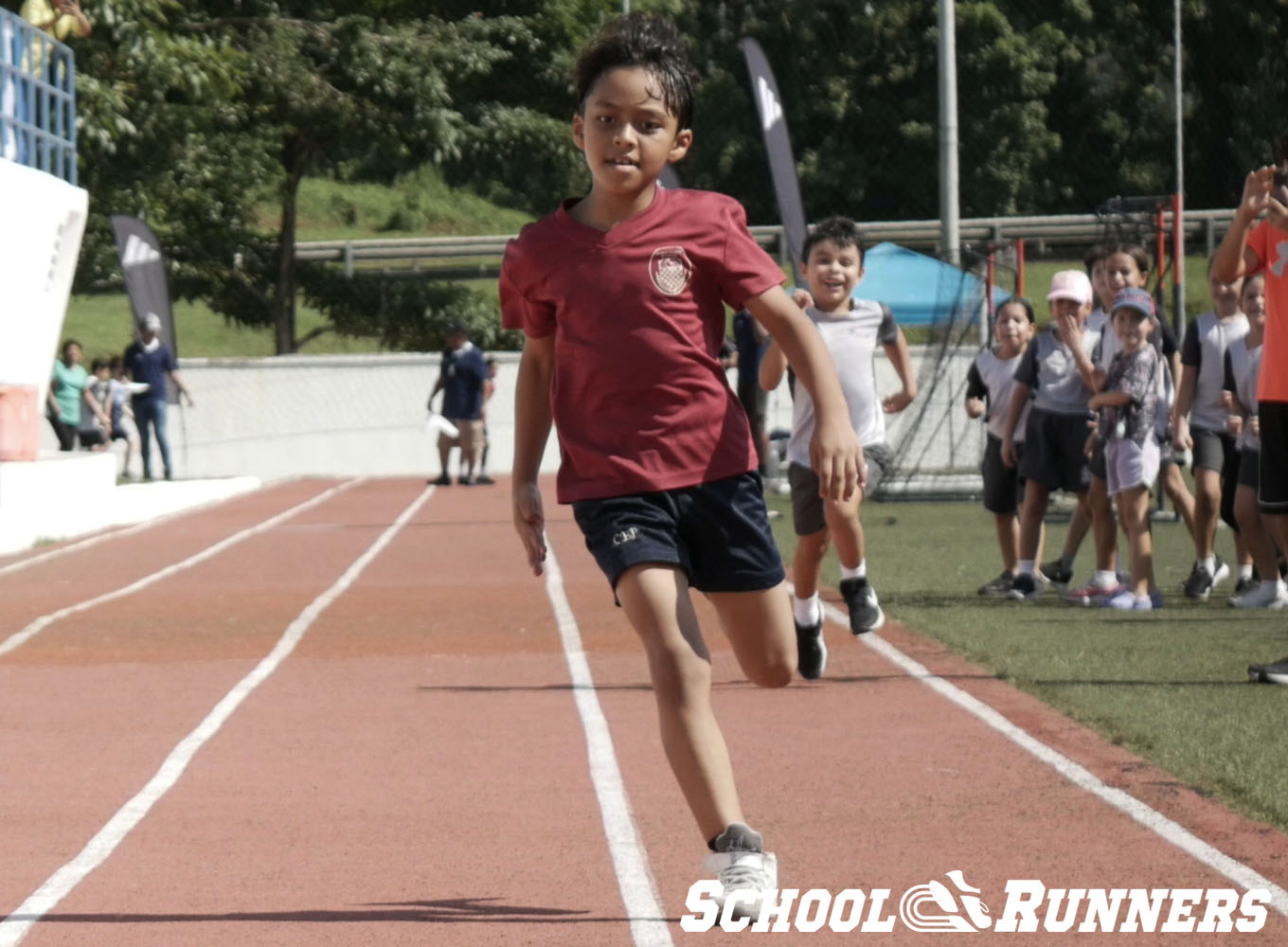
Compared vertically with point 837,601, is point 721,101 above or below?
above

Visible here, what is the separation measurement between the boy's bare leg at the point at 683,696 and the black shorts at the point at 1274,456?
13.1 ft

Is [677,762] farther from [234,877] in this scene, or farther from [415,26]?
[415,26]

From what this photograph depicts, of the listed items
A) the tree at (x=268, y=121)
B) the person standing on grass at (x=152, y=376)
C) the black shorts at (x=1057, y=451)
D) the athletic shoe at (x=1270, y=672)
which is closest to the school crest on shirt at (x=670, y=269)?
the athletic shoe at (x=1270, y=672)

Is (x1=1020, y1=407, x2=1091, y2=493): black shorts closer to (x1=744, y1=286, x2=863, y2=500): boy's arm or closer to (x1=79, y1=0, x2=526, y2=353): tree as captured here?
(x1=744, y1=286, x2=863, y2=500): boy's arm

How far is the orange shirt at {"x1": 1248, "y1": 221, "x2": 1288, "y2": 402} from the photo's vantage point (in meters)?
8.02

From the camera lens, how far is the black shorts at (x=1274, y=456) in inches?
320

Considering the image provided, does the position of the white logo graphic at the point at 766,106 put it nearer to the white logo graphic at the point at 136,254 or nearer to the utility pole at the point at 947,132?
the utility pole at the point at 947,132

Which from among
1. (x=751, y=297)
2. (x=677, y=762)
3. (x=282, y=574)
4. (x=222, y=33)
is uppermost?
(x=222, y=33)

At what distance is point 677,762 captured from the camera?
15.8 ft

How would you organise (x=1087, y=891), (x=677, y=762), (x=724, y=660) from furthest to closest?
(x=724, y=660), (x=1087, y=891), (x=677, y=762)

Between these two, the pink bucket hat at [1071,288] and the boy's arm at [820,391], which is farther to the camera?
the pink bucket hat at [1071,288]

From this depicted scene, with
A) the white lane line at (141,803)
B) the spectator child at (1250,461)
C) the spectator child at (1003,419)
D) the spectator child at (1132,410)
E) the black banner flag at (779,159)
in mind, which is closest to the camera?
the white lane line at (141,803)

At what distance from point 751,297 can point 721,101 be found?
2120 inches

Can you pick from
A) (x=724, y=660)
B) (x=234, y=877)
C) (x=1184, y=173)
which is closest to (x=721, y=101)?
(x=1184, y=173)
